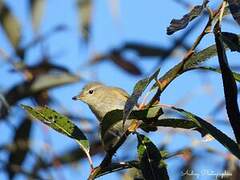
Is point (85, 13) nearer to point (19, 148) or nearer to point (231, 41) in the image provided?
point (19, 148)

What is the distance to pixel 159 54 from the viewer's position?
3.57m

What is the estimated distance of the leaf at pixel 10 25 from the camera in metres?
3.61

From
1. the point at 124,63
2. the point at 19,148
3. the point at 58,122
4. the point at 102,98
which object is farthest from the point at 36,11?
the point at 58,122

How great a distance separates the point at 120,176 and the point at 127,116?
1823mm

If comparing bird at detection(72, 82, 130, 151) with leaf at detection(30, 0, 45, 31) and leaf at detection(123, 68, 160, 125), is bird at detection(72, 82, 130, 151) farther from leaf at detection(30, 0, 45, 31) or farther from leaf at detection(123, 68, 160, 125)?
leaf at detection(123, 68, 160, 125)

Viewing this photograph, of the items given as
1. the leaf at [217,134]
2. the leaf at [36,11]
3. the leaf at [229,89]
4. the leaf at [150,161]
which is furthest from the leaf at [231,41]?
the leaf at [36,11]

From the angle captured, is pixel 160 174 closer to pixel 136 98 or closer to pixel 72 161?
pixel 136 98

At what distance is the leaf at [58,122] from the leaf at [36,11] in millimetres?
2211

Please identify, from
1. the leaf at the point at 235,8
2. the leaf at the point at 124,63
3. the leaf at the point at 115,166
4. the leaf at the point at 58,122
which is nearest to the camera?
the leaf at the point at 235,8

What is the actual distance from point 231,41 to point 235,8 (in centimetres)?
8

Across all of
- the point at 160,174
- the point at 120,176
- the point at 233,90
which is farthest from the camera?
the point at 120,176

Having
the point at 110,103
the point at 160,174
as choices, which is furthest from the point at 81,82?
the point at 160,174

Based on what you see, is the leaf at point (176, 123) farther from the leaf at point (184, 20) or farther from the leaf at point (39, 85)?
the leaf at point (39, 85)

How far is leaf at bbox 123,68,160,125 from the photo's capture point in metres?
1.30
